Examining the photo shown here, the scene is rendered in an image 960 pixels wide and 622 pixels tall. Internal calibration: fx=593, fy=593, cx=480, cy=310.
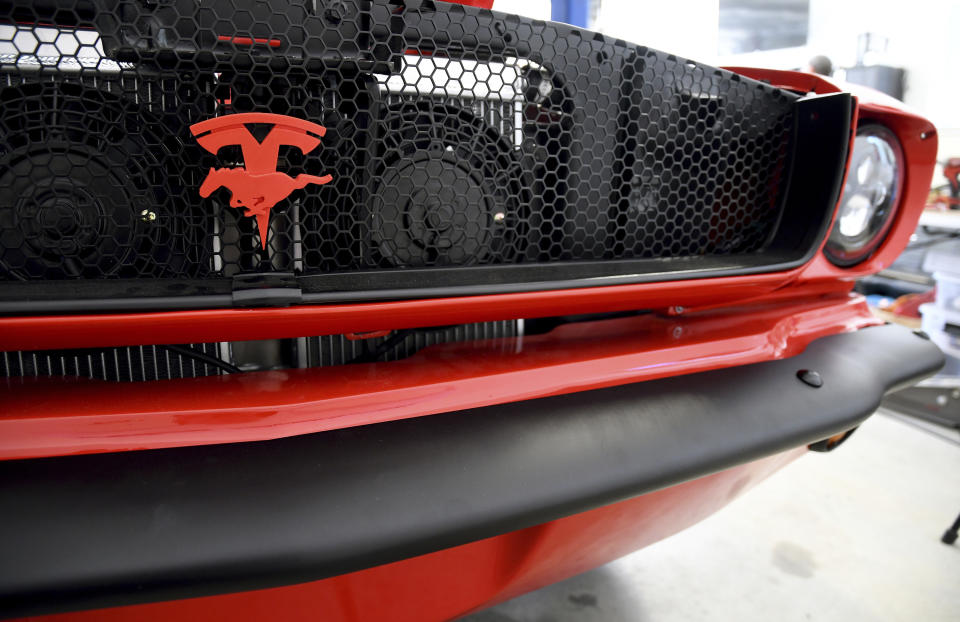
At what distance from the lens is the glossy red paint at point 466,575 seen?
0.69 meters

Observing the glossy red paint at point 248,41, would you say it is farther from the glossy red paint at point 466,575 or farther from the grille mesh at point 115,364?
the glossy red paint at point 466,575

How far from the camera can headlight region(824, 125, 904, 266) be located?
3.65 feet

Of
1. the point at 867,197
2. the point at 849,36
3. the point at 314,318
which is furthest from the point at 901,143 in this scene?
the point at 849,36

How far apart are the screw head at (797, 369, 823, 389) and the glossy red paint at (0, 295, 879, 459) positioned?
0.15ft

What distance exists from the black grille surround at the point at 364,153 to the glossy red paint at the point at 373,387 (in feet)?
0.39

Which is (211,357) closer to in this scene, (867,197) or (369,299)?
(369,299)

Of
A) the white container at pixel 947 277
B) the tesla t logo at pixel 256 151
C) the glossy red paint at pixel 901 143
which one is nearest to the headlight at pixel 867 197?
the glossy red paint at pixel 901 143

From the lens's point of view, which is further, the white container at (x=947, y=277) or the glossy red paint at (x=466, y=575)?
the white container at (x=947, y=277)

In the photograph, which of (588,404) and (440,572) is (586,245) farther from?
(440,572)

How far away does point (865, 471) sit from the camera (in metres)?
2.09

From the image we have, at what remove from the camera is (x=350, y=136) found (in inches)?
28.2

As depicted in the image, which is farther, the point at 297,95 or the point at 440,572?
the point at 440,572

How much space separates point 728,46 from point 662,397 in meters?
5.11

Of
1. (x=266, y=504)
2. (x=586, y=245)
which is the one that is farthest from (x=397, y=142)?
(x=266, y=504)
